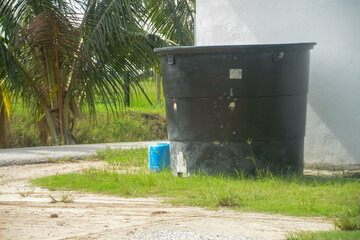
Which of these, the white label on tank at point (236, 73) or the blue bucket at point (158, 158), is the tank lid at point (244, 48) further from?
the blue bucket at point (158, 158)

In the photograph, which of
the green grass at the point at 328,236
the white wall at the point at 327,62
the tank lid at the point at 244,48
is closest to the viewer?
the green grass at the point at 328,236

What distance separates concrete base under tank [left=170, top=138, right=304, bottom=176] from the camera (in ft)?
20.1

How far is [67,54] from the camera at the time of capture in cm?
1109

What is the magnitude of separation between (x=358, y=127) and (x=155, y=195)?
9.34ft

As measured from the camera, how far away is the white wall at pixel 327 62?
22.8ft

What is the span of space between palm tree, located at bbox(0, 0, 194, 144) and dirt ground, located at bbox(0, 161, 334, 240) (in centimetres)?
560

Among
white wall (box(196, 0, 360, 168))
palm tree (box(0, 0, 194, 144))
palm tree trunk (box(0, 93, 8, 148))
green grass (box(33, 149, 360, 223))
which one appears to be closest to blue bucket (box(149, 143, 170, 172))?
green grass (box(33, 149, 360, 223))

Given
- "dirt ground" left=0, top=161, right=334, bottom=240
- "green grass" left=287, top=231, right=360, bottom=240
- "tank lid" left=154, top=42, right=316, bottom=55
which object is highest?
"tank lid" left=154, top=42, right=316, bottom=55

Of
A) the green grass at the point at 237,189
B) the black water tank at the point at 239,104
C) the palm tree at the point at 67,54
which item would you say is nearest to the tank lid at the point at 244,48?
the black water tank at the point at 239,104

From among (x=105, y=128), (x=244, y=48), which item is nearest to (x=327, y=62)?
(x=244, y=48)

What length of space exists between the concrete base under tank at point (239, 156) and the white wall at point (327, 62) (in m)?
0.88

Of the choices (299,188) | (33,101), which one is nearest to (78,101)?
(33,101)

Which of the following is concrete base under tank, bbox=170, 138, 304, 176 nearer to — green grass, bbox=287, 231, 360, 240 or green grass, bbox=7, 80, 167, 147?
green grass, bbox=287, 231, 360, 240

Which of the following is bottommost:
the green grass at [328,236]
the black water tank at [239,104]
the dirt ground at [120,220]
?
the dirt ground at [120,220]
